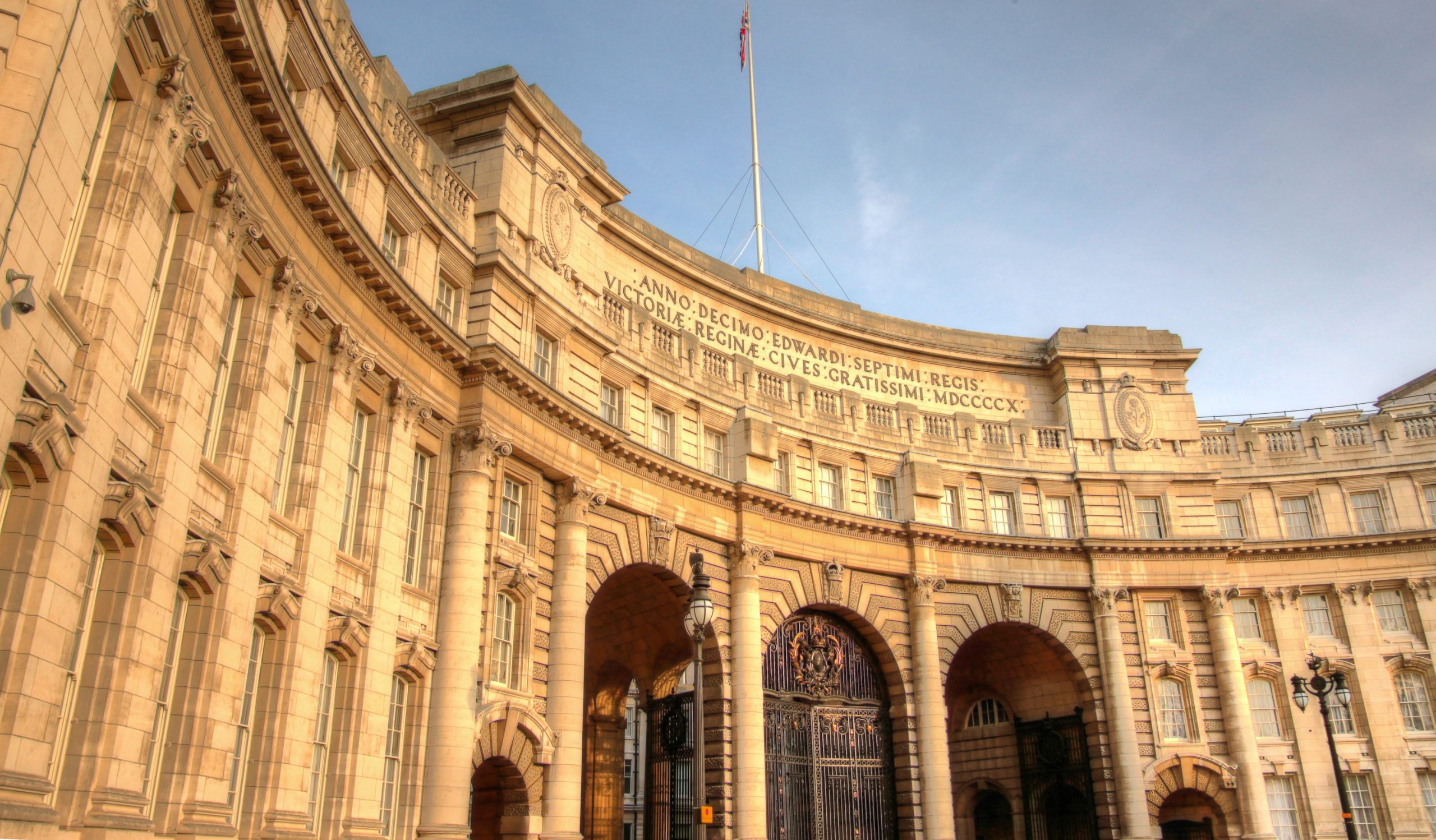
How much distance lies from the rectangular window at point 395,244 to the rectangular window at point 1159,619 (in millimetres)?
28915

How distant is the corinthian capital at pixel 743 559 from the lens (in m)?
31.8

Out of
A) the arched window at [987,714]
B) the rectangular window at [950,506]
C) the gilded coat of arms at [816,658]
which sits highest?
the rectangular window at [950,506]

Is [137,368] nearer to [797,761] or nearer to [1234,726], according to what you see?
[797,761]

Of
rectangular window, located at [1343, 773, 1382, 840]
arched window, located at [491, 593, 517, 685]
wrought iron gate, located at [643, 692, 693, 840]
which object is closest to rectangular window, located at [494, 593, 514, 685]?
arched window, located at [491, 593, 517, 685]

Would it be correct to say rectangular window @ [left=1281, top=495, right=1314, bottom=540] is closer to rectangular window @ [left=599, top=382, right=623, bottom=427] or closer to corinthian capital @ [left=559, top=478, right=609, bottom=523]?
rectangular window @ [left=599, top=382, right=623, bottom=427]

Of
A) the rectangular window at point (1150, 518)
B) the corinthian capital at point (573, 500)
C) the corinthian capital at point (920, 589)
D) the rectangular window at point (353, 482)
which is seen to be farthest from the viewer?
the rectangular window at point (1150, 518)

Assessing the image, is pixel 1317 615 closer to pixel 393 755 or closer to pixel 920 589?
pixel 920 589

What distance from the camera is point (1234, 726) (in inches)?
1465

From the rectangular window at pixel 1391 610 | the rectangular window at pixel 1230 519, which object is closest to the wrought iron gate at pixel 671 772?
the rectangular window at pixel 1230 519

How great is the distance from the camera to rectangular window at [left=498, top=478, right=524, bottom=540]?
81.9 feet

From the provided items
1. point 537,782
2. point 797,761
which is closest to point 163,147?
point 537,782

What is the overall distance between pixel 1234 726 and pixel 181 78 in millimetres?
36853

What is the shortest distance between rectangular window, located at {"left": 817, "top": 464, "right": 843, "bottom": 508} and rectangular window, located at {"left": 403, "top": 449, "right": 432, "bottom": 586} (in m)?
15.6

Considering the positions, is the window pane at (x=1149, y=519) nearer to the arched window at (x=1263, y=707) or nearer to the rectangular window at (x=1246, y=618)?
the rectangular window at (x=1246, y=618)
